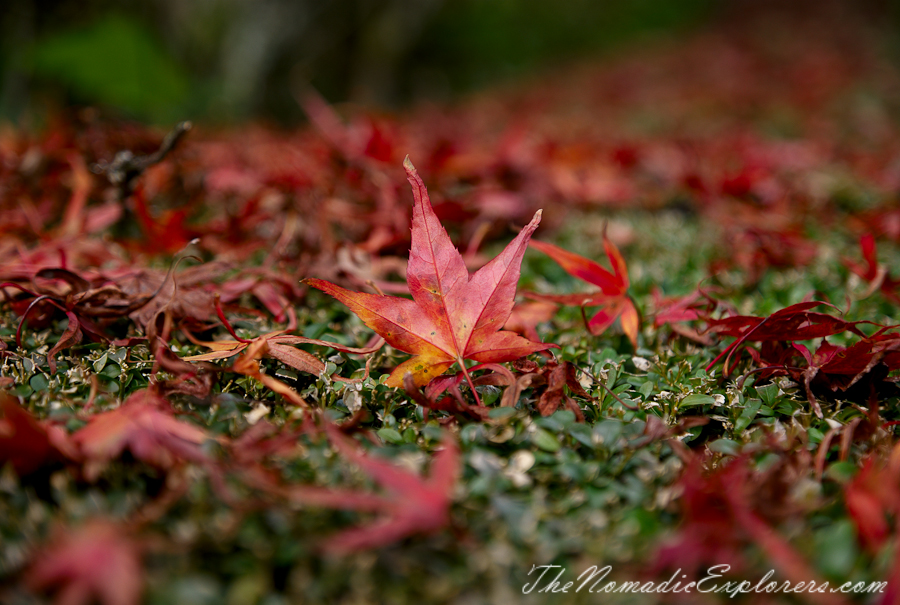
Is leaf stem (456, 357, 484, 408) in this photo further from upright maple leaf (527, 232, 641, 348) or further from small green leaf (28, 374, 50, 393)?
small green leaf (28, 374, 50, 393)

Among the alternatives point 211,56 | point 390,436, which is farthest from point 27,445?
point 211,56

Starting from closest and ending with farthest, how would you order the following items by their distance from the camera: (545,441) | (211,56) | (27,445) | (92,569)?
(92,569), (27,445), (545,441), (211,56)

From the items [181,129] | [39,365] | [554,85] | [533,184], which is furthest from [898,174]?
[554,85]

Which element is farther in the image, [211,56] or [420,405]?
[211,56]

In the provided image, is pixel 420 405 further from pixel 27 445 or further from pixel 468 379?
pixel 27 445

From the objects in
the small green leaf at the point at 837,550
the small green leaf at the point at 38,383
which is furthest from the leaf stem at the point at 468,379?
the small green leaf at the point at 38,383

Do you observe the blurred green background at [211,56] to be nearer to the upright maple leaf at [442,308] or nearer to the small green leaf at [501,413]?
the upright maple leaf at [442,308]

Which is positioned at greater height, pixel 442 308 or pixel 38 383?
pixel 442 308

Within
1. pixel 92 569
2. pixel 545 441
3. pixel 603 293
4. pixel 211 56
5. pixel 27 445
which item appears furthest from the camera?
pixel 211 56
